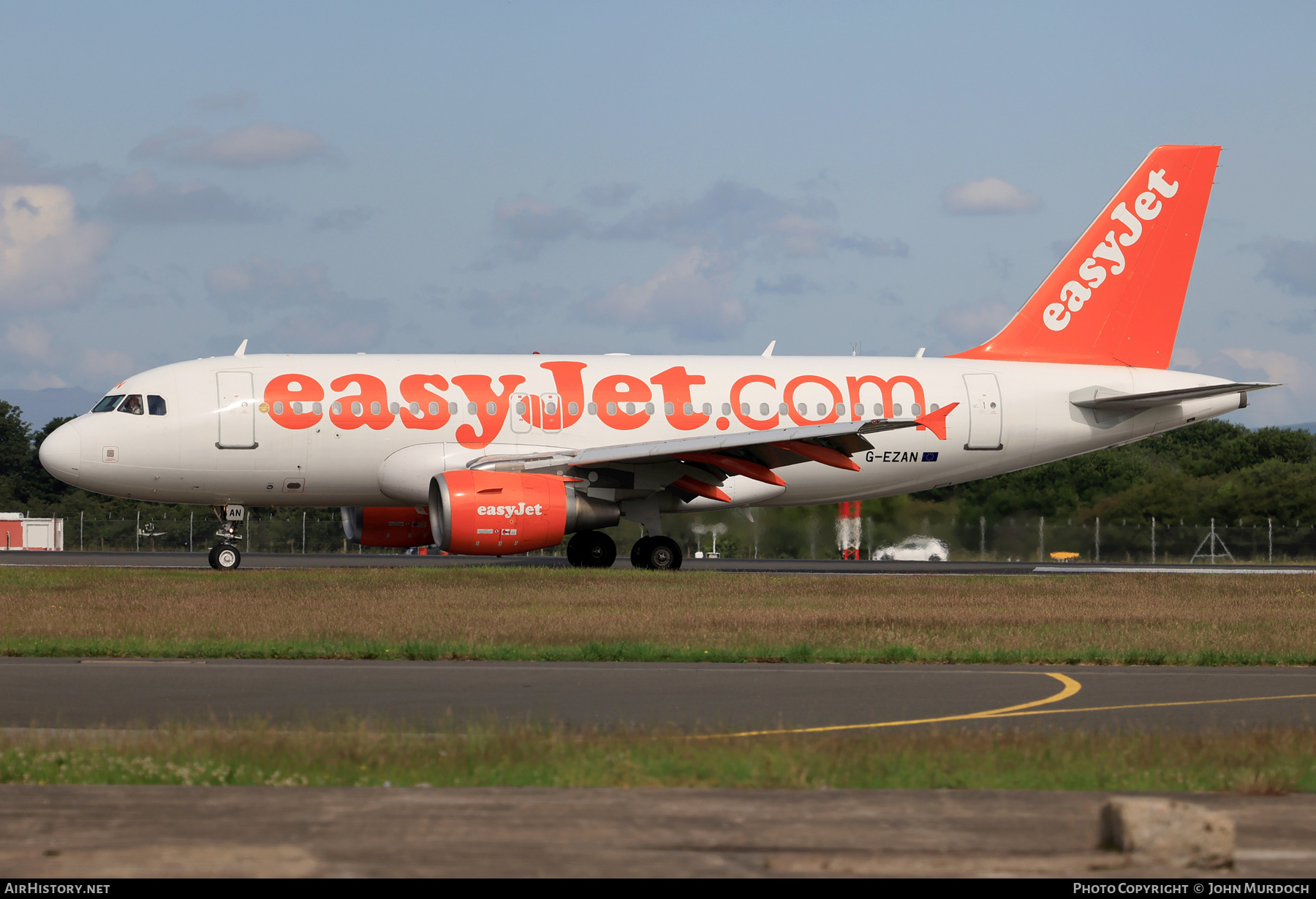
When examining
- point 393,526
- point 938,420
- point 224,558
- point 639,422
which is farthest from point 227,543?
point 938,420

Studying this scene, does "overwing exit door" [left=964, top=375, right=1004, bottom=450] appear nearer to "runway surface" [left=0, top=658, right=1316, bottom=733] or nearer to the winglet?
the winglet

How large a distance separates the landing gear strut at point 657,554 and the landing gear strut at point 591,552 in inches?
35.1

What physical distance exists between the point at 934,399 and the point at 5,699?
22377 mm

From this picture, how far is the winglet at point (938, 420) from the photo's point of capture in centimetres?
2961

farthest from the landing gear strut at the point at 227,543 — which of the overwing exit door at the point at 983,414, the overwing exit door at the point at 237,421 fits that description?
the overwing exit door at the point at 983,414

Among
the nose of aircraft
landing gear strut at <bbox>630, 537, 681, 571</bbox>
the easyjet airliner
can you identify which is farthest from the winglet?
the nose of aircraft

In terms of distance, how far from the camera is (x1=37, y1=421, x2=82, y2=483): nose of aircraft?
2794cm

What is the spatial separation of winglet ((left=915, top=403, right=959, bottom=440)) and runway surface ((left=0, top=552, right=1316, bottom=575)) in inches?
122

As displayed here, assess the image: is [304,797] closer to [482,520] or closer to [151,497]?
[482,520]

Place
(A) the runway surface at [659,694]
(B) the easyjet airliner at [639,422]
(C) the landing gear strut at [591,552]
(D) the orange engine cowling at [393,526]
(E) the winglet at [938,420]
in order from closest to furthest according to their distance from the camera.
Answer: (A) the runway surface at [659,694], (B) the easyjet airliner at [639,422], (C) the landing gear strut at [591,552], (E) the winglet at [938,420], (D) the orange engine cowling at [393,526]

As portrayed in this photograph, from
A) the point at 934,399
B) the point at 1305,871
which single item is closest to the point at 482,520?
the point at 934,399

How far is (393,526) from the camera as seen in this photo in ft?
101

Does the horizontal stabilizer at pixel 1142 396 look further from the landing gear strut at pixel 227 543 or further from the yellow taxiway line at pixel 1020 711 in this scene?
the yellow taxiway line at pixel 1020 711

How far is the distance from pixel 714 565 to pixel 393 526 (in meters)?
8.57
